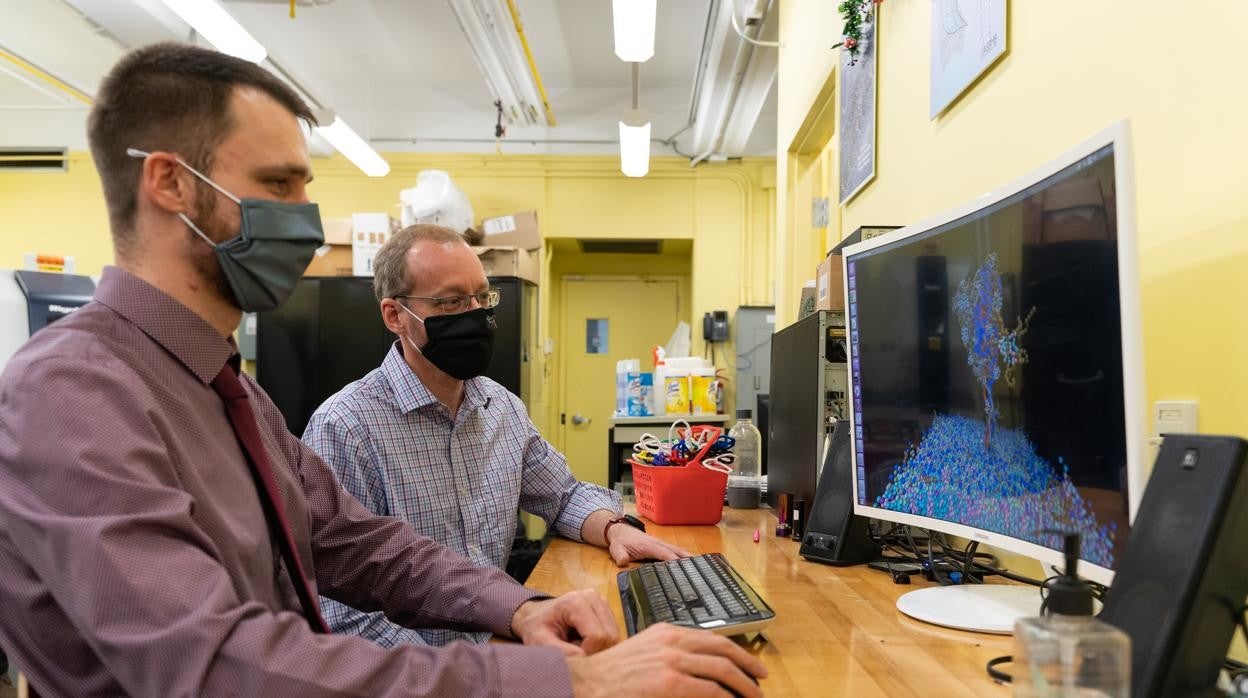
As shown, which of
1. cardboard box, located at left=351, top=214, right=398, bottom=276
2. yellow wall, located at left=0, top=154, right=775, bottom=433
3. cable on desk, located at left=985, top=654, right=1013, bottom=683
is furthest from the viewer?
Result: yellow wall, located at left=0, top=154, right=775, bottom=433

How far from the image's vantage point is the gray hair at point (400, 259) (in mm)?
1993

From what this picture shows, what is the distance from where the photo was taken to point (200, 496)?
0.83 meters

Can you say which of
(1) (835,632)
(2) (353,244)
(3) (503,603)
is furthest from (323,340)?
(1) (835,632)

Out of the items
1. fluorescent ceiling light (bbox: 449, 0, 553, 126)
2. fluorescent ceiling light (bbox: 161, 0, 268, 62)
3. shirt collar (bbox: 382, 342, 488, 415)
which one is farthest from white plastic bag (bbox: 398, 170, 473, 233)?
shirt collar (bbox: 382, 342, 488, 415)

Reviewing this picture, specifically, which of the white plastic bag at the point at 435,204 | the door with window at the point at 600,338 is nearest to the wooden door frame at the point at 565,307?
the door with window at the point at 600,338

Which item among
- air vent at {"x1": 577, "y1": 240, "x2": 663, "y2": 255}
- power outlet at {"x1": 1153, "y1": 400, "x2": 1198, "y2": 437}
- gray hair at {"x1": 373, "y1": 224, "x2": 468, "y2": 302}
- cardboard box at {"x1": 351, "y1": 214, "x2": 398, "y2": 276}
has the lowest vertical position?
power outlet at {"x1": 1153, "y1": 400, "x2": 1198, "y2": 437}

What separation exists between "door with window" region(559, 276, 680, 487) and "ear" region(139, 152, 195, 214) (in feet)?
19.8

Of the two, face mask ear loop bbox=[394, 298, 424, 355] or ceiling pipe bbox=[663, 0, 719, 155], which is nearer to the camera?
face mask ear loop bbox=[394, 298, 424, 355]

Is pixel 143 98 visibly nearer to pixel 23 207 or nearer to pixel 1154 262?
pixel 1154 262

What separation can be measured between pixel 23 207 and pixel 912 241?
726 cm

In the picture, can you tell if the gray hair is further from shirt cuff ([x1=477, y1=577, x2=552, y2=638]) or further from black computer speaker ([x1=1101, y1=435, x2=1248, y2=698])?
black computer speaker ([x1=1101, y1=435, x2=1248, y2=698])

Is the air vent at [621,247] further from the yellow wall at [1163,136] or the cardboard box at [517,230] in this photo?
the yellow wall at [1163,136]

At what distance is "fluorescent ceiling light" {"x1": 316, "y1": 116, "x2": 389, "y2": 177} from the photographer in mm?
4699

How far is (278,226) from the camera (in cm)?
102
